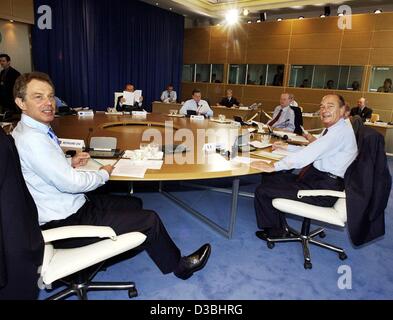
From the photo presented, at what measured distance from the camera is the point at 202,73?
386 inches

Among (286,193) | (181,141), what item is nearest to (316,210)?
(286,193)

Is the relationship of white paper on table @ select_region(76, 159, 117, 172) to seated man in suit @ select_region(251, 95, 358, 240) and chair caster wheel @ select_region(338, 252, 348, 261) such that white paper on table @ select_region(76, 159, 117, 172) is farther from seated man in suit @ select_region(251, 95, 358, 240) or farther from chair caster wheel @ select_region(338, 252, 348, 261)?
chair caster wheel @ select_region(338, 252, 348, 261)

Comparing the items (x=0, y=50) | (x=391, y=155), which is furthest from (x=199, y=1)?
(x=391, y=155)

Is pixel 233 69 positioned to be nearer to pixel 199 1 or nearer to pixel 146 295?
pixel 199 1

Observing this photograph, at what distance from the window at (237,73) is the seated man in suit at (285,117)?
14.5 ft

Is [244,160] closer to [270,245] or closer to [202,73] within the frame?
[270,245]

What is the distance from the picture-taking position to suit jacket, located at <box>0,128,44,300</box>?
1.07 metres

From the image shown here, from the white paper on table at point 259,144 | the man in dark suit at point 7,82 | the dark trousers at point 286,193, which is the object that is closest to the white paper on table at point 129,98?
the man in dark suit at point 7,82

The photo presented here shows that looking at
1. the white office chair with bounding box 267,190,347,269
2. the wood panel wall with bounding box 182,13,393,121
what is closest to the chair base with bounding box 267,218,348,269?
the white office chair with bounding box 267,190,347,269

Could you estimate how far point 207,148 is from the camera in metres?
2.55

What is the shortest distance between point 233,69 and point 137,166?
7.73 m

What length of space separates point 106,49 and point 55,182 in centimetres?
712

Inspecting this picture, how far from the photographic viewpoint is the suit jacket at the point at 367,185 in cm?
190

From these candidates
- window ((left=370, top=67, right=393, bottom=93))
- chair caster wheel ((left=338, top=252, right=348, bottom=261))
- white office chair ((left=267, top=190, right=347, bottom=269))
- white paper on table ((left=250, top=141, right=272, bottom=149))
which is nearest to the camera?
white office chair ((left=267, top=190, right=347, bottom=269))
